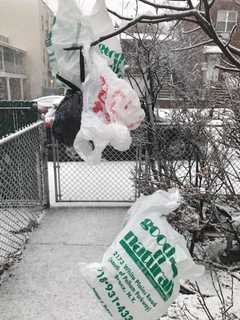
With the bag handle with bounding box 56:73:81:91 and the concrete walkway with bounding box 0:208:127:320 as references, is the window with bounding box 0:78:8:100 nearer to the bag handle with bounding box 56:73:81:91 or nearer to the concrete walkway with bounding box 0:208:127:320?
the concrete walkway with bounding box 0:208:127:320

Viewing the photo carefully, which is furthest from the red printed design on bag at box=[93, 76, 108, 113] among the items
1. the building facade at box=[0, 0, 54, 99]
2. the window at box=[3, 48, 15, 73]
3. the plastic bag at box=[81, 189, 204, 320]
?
the building facade at box=[0, 0, 54, 99]

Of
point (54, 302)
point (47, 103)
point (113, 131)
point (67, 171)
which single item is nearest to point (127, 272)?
point (113, 131)

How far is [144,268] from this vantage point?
54.3 inches

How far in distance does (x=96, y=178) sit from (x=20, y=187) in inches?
72.7

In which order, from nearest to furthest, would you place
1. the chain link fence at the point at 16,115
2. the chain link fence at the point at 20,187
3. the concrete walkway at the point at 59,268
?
the concrete walkway at the point at 59,268
the chain link fence at the point at 20,187
the chain link fence at the point at 16,115

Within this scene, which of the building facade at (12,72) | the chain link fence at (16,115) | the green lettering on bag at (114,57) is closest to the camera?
the green lettering on bag at (114,57)

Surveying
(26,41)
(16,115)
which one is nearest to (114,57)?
(16,115)

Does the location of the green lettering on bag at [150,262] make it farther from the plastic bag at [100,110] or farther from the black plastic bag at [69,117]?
the black plastic bag at [69,117]

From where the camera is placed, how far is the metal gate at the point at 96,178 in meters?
4.72

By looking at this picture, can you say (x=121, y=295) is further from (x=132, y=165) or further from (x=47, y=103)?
(x=47, y=103)

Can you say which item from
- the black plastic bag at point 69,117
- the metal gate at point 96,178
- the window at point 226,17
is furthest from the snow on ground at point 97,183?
the window at point 226,17

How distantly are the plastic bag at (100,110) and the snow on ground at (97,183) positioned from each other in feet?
10.2

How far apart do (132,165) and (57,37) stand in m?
3.97

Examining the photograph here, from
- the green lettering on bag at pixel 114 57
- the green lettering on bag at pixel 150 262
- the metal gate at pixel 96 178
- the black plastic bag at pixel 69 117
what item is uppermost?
the green lettering on bag at pixel 114 57
